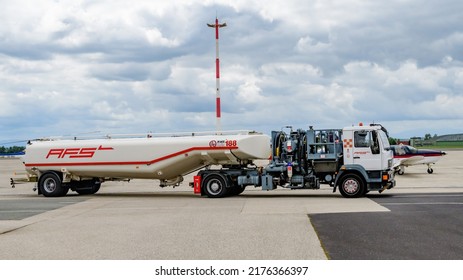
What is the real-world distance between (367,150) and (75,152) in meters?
12.0

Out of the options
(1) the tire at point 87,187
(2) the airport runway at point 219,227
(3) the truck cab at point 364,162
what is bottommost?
(2) the airport runway at point 219,227

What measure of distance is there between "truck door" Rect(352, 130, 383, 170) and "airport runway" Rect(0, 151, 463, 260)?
126cm

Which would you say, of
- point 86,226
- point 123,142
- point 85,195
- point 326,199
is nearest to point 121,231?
point 86,226

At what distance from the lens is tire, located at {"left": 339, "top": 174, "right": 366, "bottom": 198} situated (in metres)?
21.0

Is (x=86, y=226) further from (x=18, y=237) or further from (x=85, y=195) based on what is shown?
(x=85, y=195)

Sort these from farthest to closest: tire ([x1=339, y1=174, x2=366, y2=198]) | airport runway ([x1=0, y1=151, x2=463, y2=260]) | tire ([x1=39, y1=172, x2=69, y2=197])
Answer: tire ([x1=39, y1=172, x2=69, y2=197])
tire ([x1=339, y1=174, x2=366, y2=198])
airport runway ([x1=0, y1=151, x2=463, y2=260])

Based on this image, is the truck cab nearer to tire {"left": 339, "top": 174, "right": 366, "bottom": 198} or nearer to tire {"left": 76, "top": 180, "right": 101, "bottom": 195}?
tire {"left": 339, "top": 174, "right": 366, "bottom": 198}

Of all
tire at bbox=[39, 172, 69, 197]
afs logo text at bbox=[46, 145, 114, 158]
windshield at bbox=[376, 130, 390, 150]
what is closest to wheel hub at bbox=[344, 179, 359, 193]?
windshield at bbox=[376, 130, 390, 150]

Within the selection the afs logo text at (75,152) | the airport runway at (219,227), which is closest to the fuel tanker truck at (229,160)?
the afs logo text at (75,152)

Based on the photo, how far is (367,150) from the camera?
826 inches

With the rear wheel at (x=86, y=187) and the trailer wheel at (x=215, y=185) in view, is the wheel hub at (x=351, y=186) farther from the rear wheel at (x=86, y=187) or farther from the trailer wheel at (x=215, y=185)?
the rear wheel at (x=86, y=187)

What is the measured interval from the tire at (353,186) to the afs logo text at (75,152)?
31.6 ft

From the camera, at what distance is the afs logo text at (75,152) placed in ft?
80.8

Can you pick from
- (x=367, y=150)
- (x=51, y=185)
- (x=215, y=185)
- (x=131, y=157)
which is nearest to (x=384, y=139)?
(x=367, y=150)
